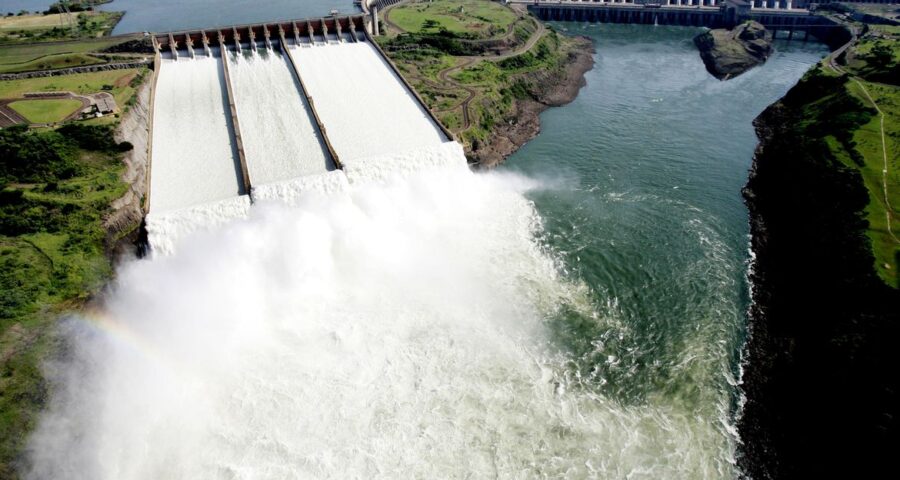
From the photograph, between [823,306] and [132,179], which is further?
[132,179]

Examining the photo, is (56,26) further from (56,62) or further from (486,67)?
(486,67)

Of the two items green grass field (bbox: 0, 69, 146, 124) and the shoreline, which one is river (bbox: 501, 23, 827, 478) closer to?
the shoreline

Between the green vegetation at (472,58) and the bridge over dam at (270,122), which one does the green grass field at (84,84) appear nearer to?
the bridge over dam at (270,122)

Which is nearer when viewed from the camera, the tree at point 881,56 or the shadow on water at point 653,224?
the shadow on water at point 653,224

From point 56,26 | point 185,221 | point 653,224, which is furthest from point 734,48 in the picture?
point 56,26

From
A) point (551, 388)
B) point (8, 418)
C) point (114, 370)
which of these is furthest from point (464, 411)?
point (8, 418)

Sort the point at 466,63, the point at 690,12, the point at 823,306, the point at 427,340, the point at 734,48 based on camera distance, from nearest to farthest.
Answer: the point at 427,340 → the point at 823,306 → the point at 466,63 → the point at 734,48 → the point at 690,12

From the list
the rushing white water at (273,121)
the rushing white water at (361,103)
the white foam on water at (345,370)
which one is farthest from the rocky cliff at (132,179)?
the rushing white water at (361,103)
